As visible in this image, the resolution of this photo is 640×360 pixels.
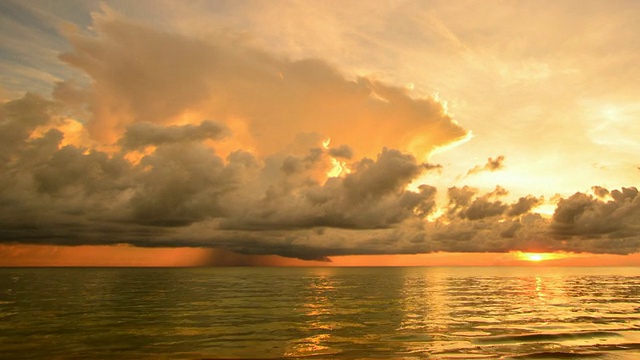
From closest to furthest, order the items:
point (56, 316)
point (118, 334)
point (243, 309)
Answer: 1. point (118, 334)
2. point (56, 316)
3. point (243, 309)

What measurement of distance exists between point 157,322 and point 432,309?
100 feet

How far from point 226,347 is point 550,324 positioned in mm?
28577

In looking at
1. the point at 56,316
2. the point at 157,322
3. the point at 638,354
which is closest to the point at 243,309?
the point at 157,322

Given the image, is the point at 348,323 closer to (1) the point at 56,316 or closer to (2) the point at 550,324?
(2) the point at 550,324

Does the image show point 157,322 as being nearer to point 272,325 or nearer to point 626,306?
point 272,325

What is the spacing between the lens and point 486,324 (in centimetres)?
3700

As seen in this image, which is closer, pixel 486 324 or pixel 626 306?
pixel 486 324

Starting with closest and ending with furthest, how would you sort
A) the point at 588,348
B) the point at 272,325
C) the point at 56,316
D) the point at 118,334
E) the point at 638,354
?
1. the point at 638,354
2. the point at 588,348
3. the point at 118,334
4. the point at 272,325
5. the point at 56,316

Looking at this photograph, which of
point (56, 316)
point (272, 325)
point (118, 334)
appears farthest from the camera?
point (56, 316)

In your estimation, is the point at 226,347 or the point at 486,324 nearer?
the point at 226,347

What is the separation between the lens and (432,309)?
49.4 metres

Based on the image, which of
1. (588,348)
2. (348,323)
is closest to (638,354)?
(588,348)

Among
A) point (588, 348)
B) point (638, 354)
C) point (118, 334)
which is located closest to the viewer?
point (638, 354)

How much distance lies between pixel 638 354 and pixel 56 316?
50.2 meters
